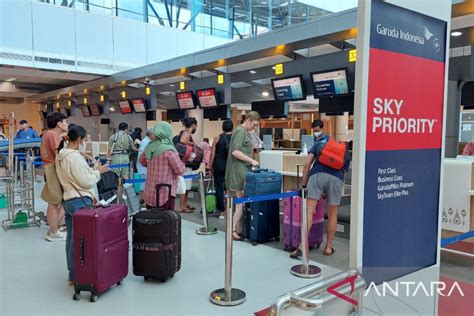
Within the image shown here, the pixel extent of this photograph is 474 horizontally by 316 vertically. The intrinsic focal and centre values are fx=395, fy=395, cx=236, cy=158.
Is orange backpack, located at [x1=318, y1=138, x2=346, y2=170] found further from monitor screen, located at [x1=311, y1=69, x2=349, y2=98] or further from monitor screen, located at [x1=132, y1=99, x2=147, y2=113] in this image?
monitor screen, located at [x1=132, y1=99, x2=147, y2=113]

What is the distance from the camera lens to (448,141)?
21.4ft

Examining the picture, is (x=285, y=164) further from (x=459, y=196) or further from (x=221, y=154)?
(x=459, y=196)

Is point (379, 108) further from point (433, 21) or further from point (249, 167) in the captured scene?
point (249, 167)

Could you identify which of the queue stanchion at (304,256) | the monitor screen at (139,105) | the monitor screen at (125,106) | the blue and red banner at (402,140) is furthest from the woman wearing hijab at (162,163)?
the monitor screen at (125,106)

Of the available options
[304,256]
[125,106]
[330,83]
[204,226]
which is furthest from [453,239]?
[125,106]

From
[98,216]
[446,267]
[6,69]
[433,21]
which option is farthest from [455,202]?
[6,69]

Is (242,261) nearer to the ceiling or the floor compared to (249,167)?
nearer to the floor

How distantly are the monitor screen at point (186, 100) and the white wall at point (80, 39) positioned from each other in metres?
3.03

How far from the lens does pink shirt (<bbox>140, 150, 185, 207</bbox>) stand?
386cm

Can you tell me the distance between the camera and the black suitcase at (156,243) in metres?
3.24

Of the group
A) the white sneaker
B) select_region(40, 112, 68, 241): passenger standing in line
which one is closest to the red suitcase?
select_region(40, 112, 68, 241): passenger standing in line

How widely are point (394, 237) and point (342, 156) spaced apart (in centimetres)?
215

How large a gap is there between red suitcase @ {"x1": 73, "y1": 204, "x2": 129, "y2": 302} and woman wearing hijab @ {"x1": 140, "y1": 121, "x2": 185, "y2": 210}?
2.74 ft

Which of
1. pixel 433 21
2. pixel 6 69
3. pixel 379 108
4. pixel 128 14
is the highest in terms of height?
pixel 128 14
